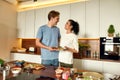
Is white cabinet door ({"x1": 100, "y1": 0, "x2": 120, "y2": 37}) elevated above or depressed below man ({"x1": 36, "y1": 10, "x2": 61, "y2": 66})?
above

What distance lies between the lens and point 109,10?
3.27 meters

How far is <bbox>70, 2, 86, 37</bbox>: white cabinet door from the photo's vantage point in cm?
358

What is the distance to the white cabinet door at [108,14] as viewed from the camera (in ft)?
10.5

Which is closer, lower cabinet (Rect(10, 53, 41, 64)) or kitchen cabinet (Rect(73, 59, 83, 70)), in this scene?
kitchen cabinet (Rect(73, 59, 83, 70))

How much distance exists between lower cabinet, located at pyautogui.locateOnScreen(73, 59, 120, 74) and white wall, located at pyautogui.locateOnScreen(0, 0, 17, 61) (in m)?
2.08

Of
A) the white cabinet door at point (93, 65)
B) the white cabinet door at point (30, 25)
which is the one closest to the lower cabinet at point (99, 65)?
the white cabinet door at point (93, 65)

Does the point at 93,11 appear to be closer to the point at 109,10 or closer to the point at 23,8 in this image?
the point at 109,10

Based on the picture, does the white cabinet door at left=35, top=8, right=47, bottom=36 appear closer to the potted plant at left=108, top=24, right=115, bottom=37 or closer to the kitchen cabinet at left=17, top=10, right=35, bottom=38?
the kitchen cabinet at left=17, top=10, right=35, bottom=38

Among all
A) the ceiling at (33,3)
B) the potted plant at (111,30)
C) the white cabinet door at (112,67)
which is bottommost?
the white cabinet door at (112,67)

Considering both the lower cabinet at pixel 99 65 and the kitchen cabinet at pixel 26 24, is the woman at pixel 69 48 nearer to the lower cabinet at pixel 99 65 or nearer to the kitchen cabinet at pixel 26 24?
the lower cabinet at pixel 99 65

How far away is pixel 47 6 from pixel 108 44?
194 cm

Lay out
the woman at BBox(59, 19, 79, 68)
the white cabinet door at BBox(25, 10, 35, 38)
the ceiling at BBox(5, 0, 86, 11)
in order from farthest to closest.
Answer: the white cabinet door at BBox(25, 10, 35, 38), the ceiling at BBox(5, 0, 86, 11), the woman at BBox(59, 19, 79, 68)

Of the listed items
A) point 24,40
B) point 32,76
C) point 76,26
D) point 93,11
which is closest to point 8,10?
point 24,40

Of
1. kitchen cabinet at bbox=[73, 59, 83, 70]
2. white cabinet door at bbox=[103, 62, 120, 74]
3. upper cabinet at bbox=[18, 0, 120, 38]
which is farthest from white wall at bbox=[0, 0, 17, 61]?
white cabinet door at bbox=[103, 62, 120, 74]
